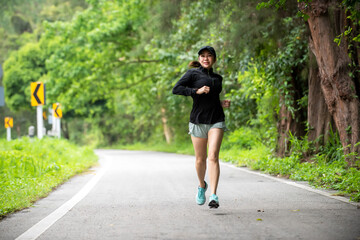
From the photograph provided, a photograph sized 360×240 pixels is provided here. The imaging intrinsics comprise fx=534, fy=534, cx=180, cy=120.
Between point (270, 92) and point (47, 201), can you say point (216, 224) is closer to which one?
point (47, 201)

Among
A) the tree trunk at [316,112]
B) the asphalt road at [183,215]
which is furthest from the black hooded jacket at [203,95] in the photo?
the tree trunk at [316,112]

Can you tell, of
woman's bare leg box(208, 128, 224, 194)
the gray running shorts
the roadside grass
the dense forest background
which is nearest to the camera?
woman's bare leg box(208, 128, 224, 194)

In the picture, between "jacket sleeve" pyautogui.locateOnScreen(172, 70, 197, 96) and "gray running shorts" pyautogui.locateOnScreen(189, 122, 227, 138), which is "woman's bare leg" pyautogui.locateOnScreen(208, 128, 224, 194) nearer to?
"gray running shorts" pyautogui.locateOnScreen(189, 122, 227, 138)

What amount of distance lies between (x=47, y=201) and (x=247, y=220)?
11.2 ft

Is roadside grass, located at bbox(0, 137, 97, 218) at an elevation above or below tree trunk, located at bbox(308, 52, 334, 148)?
below

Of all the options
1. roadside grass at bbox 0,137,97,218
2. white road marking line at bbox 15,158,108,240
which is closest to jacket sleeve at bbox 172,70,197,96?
white road marking line at bbox 15,158,108,240

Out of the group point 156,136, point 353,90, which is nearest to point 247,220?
point 353,90

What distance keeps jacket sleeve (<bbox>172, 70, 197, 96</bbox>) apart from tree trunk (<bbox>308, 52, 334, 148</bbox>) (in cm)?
546

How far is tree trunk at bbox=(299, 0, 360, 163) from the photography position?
9719 mm

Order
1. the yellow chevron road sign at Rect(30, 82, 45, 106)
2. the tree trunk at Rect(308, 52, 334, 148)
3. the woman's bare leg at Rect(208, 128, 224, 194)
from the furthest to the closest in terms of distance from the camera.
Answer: the yellow chevron road sign at Rect(30, 82, 45, 106) → the tree trunk at Rect(308, 52, 334, 148) → the woman's bare leg at Rect(208, 128, 224, 194)

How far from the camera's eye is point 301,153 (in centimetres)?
1228

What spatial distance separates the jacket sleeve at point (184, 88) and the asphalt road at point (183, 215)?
1498mm

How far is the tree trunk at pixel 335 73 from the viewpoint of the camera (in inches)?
383

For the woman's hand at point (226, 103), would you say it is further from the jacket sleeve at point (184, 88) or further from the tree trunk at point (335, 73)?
the tree trunk at point (335, 73)
